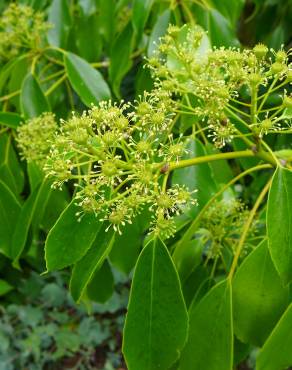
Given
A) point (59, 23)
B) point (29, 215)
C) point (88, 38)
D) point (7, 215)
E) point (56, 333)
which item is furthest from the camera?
point (56, 333)

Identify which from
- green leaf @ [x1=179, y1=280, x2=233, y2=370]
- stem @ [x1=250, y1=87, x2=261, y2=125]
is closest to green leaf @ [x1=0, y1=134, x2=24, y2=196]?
green leaf @ [x1=179, y1=280, x2=233, y2=370]

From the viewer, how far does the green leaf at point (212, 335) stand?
124cm

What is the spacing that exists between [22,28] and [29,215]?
0.71 metres

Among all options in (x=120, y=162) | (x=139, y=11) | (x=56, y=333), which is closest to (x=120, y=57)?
(x=139, y=11)

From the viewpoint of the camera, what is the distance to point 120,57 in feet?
6.34

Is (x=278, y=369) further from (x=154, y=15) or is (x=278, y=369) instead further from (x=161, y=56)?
(x=154, y=15)

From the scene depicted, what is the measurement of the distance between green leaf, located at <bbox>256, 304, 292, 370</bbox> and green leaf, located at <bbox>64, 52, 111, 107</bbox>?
2.56 feet

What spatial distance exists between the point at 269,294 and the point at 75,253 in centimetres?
44

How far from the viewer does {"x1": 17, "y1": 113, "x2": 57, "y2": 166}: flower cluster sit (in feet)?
4.97

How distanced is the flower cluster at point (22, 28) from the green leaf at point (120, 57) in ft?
0.75

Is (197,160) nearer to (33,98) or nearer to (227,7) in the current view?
(33,98)

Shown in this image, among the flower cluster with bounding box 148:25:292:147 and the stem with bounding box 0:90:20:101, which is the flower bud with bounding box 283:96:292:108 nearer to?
the flower cluster with bounding box 148:25:292:147

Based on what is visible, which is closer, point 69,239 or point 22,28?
point 69,239

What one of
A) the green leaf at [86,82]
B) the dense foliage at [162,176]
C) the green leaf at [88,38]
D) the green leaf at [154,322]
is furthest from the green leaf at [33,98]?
the green leaf at [154,322]
